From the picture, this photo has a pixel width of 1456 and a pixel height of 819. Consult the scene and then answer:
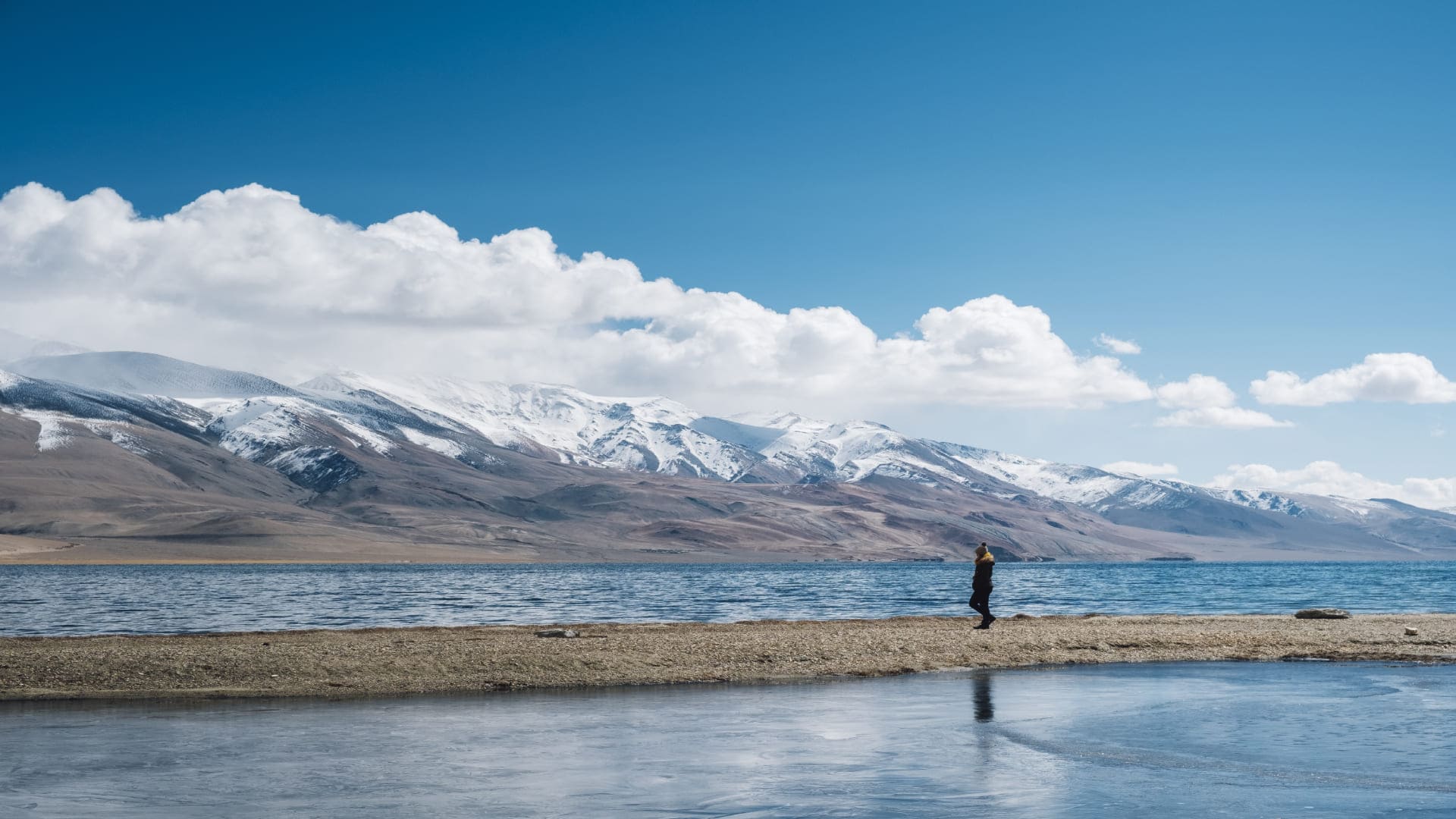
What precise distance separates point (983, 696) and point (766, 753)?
7.57 meters

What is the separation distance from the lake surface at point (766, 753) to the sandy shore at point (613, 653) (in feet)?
5.46

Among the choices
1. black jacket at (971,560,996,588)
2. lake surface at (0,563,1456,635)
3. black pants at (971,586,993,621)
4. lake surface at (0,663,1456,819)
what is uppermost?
black jacket at (971,560,996,588)

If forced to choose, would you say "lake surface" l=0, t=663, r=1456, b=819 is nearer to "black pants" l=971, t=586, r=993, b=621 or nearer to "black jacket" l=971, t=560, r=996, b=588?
"black pants" l=971, t=586, r=993, b=621

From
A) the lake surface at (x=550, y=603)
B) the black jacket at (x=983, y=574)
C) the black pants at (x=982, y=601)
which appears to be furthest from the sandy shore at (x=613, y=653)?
the lake surface at (x=550, y=603)

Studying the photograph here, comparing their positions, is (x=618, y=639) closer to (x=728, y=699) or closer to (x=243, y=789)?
(x=728, y=699)

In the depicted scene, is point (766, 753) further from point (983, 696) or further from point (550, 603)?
point (550, 603)

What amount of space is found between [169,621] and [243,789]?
44.7 m

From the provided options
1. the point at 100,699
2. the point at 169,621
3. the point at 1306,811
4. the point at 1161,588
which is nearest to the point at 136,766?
the point at 100,699

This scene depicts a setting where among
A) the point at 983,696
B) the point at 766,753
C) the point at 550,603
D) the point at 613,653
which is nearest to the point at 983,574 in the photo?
the point at 613,653

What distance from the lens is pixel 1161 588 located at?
4707 inches

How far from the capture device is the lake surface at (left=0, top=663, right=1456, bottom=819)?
15008 mm

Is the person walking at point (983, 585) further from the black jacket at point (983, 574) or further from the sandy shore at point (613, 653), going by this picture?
the sandy shore at point (613, 653)

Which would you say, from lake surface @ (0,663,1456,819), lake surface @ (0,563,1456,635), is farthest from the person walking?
lake surface @ (0,563,1456,635)

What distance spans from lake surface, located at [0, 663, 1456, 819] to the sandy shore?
5.46ft
